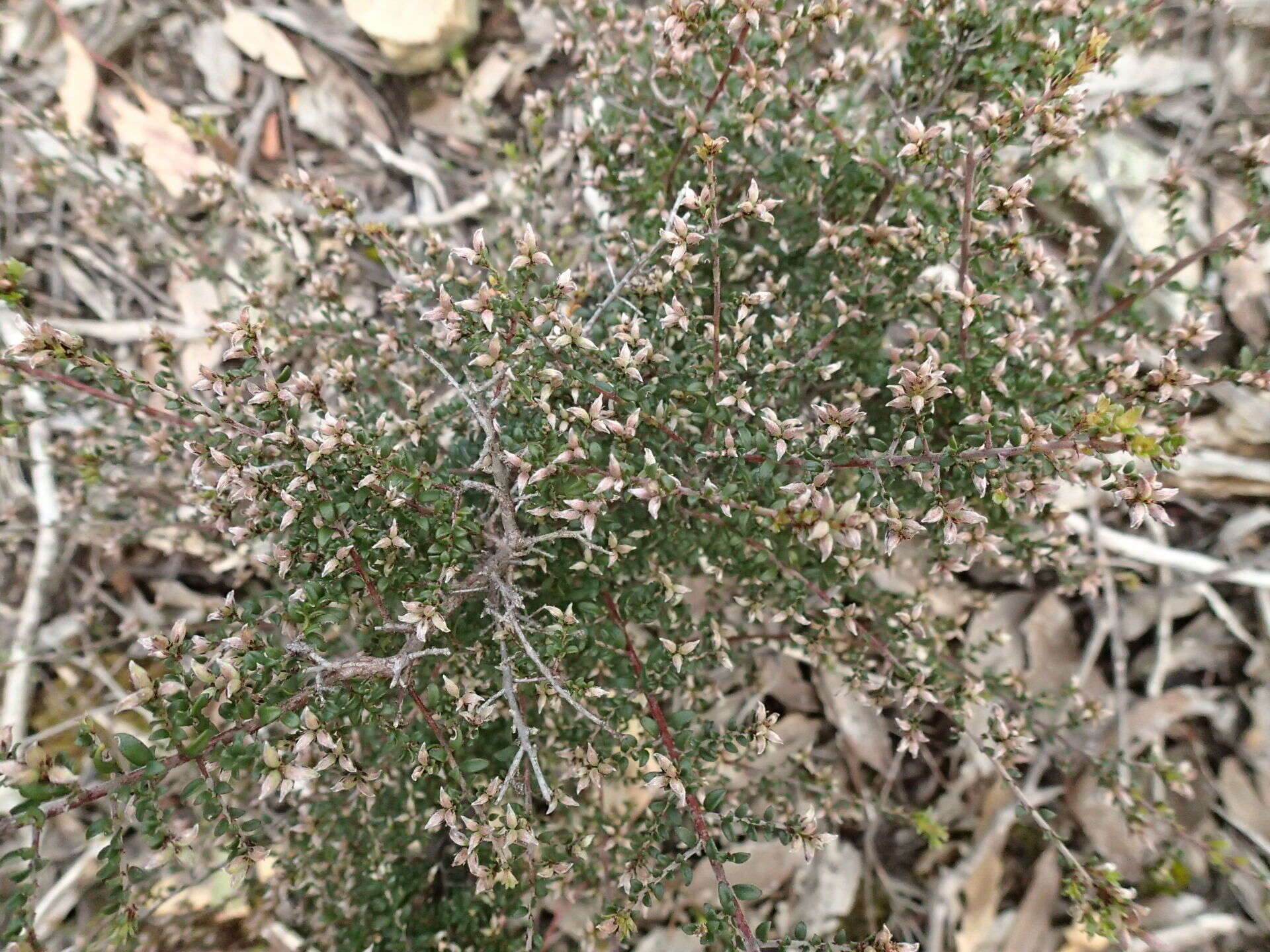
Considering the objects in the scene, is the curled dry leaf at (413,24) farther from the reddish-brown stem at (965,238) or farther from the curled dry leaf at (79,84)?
the reddish-brown stem at (965,238)

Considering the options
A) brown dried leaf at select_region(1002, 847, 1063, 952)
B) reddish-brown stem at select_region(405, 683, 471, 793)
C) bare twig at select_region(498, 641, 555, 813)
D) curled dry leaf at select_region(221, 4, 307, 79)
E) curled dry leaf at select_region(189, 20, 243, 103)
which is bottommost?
brown dried leaf at select_region(1002, 847, 1063, 952)

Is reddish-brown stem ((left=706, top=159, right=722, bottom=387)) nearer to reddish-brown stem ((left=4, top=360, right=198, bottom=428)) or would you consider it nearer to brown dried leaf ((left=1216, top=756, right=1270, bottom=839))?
reddish-brown stem ((left=4, top=360, right=198, bottom=428))

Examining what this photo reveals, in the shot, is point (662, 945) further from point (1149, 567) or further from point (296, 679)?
point (1149, 567)

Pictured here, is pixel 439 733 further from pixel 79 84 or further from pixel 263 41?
pixel 79 84

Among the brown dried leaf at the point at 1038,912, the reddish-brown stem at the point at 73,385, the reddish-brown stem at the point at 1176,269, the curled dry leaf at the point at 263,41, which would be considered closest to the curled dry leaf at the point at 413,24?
the curled dry leaf at the point at 263,41

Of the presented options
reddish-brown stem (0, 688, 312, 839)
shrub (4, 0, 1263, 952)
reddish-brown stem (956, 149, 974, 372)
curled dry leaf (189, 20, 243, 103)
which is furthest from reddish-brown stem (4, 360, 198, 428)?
curled dry leaf (189, 20, 243, 103)

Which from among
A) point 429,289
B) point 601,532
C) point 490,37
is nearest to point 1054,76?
point 601,532
